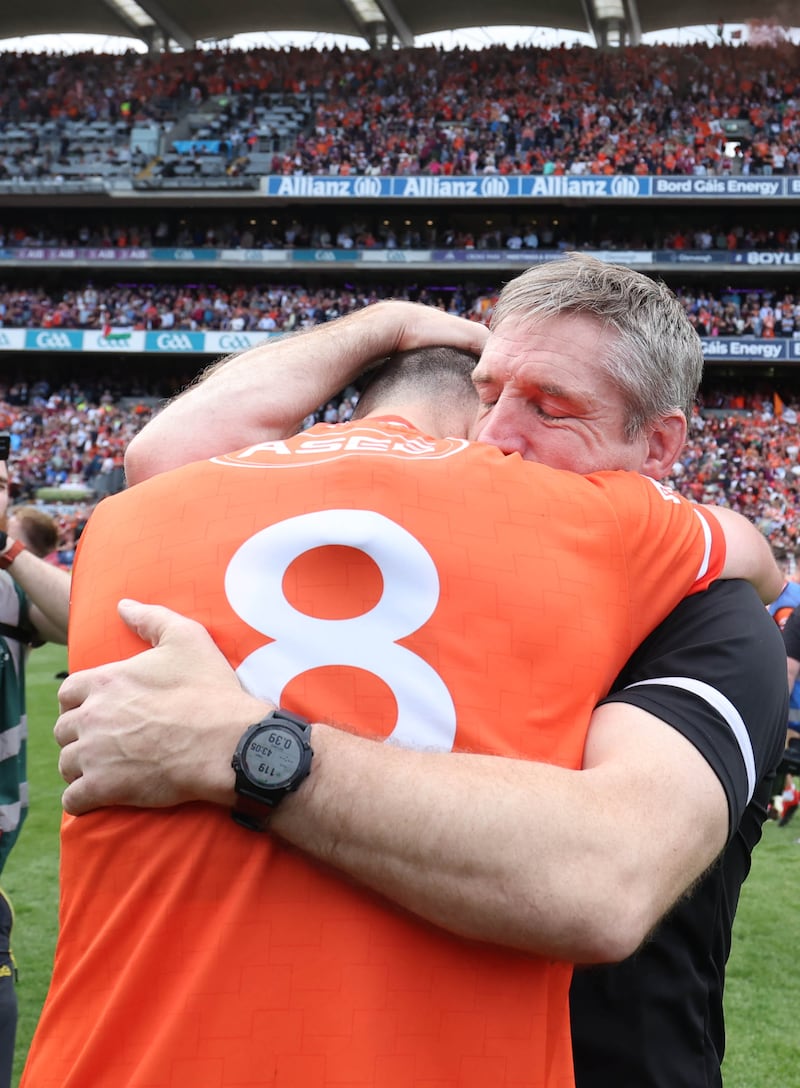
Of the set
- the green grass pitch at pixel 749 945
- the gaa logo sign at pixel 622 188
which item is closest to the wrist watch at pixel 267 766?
the green grass pitch at pixel 749 945

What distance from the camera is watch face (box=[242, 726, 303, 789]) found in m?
1.18

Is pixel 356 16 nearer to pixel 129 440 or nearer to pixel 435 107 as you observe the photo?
pixel 435 107

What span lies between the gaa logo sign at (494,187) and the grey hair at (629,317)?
35.5 metres

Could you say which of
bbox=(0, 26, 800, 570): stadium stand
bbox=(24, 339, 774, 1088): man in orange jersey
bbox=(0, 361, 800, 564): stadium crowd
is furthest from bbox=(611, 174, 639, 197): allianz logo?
bbox=(24, 339, 774, 1088): man in orange jersey

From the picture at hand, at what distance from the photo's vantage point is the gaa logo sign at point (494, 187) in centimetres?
3525

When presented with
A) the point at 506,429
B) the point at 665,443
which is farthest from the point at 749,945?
the point at 506,429

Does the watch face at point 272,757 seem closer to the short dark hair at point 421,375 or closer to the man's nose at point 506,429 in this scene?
the man's nose at point 506,429

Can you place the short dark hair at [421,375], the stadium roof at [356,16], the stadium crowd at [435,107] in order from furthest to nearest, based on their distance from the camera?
the stadium roof at [356,16] < the stadium crowd at [435,107] < the short dark hair at [421,375]

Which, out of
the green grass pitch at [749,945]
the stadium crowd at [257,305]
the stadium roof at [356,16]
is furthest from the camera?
the stadium roof at [356,16]

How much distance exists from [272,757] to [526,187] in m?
36.3

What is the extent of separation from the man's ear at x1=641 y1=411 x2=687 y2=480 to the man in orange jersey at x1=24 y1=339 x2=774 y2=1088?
0.43 m

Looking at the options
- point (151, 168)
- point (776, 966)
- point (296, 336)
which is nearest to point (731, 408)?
point (151, 168)

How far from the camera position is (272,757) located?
3.92ft

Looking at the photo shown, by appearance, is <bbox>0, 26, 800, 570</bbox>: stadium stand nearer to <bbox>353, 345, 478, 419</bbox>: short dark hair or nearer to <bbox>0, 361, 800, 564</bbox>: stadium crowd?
<bbox>0, 361, 800, 564</bbox>: stadium crowd
